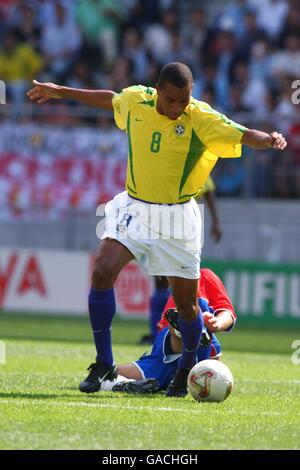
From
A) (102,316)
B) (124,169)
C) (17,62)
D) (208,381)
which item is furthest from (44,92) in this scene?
(17,62)

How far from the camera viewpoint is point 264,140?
7.38 meters

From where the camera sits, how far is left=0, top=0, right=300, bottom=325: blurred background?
1795 centimetres

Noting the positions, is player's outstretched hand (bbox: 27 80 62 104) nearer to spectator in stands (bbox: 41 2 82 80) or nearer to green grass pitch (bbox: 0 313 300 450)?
green grass pitch (bbox: 0 313 300 450)

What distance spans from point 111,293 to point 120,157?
427 inches

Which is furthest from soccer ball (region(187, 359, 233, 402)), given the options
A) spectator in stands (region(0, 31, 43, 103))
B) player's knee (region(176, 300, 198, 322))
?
spectator in stands (region(0, 31, 43, 103))

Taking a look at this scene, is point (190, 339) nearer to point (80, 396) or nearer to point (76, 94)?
point (80, 396)

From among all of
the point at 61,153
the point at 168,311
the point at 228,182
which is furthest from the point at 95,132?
the point at 168,311

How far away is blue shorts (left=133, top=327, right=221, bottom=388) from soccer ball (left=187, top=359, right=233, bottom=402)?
67 centimetres

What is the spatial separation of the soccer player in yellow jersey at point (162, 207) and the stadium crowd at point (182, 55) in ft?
33.4

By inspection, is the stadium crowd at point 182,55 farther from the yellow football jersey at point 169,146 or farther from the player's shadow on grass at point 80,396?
the player's shadow on grass at point 80,396

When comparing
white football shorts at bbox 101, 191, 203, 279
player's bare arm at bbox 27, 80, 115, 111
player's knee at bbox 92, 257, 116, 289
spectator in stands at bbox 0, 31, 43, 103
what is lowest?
player's knee at bbox 92, 257, 116, 289

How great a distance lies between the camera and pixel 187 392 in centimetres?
810
